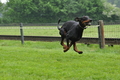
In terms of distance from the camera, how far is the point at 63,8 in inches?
2308

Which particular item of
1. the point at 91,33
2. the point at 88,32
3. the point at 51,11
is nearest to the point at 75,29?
the point at 91,33

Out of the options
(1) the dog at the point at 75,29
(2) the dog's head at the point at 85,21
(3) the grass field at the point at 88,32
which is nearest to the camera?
(2) the dog's head at the point at 85,21

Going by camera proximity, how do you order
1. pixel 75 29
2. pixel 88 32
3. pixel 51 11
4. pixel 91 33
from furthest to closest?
pixel 51 11, pixel 88 32, pixel 91 33, pixel 75 29

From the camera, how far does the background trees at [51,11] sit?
185 feet

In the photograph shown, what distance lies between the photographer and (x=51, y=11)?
188ft

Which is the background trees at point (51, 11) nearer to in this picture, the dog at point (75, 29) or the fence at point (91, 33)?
the fence at point (91, 33)

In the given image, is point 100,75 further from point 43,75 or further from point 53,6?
point 53,6

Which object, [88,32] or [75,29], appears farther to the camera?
[88,32]

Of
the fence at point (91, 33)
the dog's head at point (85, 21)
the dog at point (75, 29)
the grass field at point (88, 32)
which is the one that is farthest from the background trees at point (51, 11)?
the dog's head at point (85, 21)

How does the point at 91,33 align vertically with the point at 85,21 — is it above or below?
below

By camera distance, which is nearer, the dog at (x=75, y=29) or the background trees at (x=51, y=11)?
the dog at (x=75, y=29)

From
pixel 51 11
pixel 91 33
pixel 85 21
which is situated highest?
pixel 85 21

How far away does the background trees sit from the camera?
5644 centimetres

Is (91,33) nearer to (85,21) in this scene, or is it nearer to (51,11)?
(85,21)
